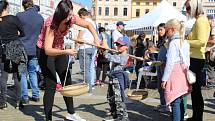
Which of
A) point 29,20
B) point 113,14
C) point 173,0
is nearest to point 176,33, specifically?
point 29,20

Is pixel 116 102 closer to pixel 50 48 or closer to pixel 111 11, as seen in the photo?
pixel 50 48

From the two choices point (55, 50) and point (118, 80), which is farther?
point (118, 80)

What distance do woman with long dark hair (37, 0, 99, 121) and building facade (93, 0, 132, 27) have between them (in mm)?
114528

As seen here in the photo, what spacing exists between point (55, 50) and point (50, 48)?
3.3 inches

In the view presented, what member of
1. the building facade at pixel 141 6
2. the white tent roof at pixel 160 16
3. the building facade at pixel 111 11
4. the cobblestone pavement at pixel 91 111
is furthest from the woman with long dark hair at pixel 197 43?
the building facade at pixel 141 6

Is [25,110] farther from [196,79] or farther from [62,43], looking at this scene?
[196,79]

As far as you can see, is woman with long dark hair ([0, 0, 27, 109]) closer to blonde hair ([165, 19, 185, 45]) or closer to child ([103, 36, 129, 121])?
child ([103, 36, 129, 121])

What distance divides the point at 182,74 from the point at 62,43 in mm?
1758

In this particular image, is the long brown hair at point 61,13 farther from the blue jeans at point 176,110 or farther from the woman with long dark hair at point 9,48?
the blue jeans at point 176,110

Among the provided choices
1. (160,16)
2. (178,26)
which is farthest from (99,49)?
(160,16)

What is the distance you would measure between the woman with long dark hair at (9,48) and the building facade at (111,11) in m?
113

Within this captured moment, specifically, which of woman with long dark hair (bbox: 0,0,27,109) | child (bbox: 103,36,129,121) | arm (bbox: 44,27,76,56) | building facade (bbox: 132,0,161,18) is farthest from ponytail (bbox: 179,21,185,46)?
building facade (bbox: 132,0,161,18)

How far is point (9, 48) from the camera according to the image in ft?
23.5

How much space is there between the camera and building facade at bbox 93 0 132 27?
397 ft
